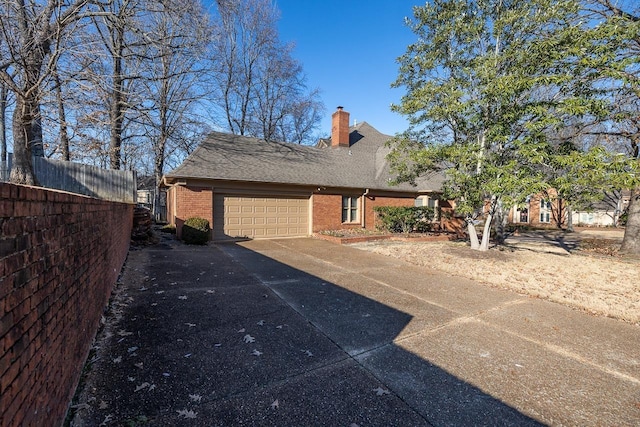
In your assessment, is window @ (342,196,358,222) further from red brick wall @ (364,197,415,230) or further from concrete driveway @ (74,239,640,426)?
concrete driveway @ (74,239,640,426)

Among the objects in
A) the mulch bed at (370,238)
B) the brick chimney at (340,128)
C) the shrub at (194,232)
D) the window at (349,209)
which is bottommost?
the mulch bed at (370,238)

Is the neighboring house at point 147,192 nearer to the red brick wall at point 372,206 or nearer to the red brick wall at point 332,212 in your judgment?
the red brick wall at point 332,212

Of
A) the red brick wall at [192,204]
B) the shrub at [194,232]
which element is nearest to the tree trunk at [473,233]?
the shrub at [194,232]

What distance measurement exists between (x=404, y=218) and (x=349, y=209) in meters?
2.90

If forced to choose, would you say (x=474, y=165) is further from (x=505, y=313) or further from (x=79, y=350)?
(x=79, y=350)

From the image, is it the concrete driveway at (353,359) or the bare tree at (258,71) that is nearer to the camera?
the concrete driveway at (353,359)

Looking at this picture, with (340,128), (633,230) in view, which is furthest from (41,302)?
(340,128)

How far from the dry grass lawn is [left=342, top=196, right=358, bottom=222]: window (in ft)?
16.5

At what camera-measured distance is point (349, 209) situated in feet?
51.9

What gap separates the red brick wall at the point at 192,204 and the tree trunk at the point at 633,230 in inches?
631

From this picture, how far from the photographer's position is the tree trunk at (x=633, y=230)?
10922 mm

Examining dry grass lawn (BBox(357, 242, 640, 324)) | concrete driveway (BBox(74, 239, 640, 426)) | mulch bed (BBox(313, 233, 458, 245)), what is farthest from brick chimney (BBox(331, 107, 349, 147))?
concrete driveway (BBox(74, 239, 640, 426))

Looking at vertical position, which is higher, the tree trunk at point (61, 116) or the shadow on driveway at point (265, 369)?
the tree trunk at point (61, 116)

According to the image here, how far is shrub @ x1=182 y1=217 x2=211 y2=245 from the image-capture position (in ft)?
36.0
